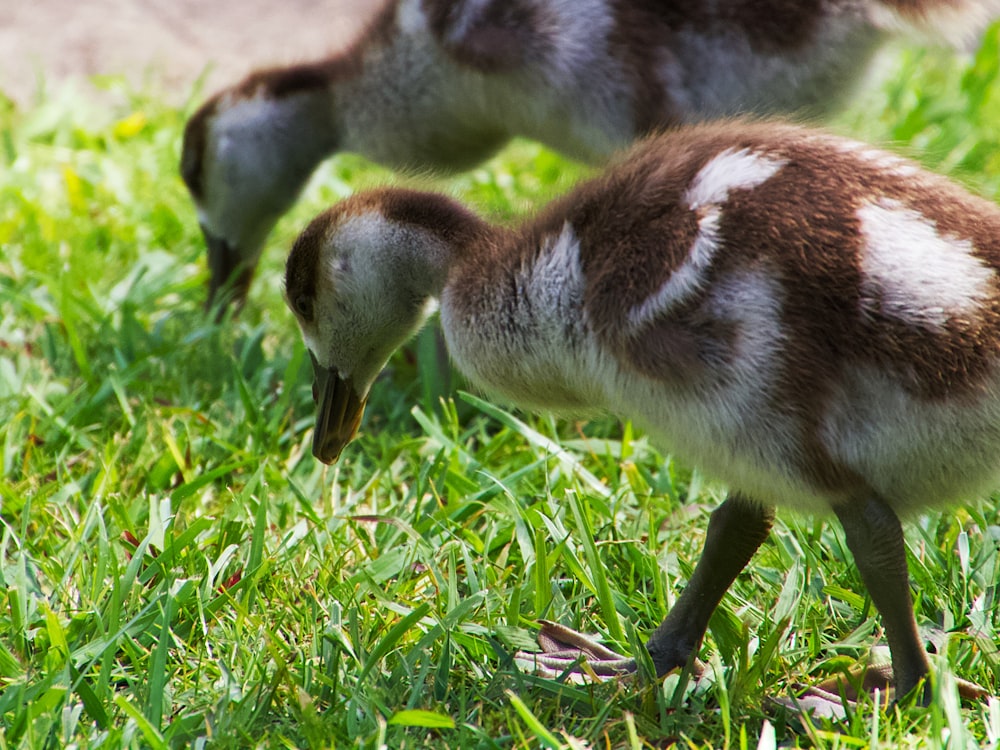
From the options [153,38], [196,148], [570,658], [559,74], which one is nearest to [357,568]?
[570,658]

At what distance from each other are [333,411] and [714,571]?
91cm

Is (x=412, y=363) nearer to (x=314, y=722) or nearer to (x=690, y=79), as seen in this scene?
(x=690, y=79)

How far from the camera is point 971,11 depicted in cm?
354

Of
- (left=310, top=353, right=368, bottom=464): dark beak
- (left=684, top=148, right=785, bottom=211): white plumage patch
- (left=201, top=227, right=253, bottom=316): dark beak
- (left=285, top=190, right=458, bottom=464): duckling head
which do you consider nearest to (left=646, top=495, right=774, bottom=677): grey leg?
(left=684, top=148, right=785, bottom=211): white plumage patch

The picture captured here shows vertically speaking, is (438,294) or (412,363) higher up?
(438,294)

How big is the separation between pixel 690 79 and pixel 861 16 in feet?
1.63

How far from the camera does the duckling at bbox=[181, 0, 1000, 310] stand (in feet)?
11.5

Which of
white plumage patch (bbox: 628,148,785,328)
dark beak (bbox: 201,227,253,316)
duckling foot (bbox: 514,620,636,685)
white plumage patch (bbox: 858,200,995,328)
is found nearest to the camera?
white plumage patch (bbox: 858,200,995,328)

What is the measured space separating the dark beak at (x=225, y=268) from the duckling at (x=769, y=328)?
6.91 feet

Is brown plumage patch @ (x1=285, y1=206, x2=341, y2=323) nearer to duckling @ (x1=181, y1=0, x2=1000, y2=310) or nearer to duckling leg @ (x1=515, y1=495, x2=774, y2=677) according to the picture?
duckling leg @ (x1=515, y1=495, x2=774, y2=677)

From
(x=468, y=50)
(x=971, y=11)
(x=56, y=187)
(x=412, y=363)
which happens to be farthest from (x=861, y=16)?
(x=56, y=187)

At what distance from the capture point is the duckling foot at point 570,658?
2328mm

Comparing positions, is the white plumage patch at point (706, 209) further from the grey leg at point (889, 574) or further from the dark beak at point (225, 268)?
the dark beak at point (225, 268)

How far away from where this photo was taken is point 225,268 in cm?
439
